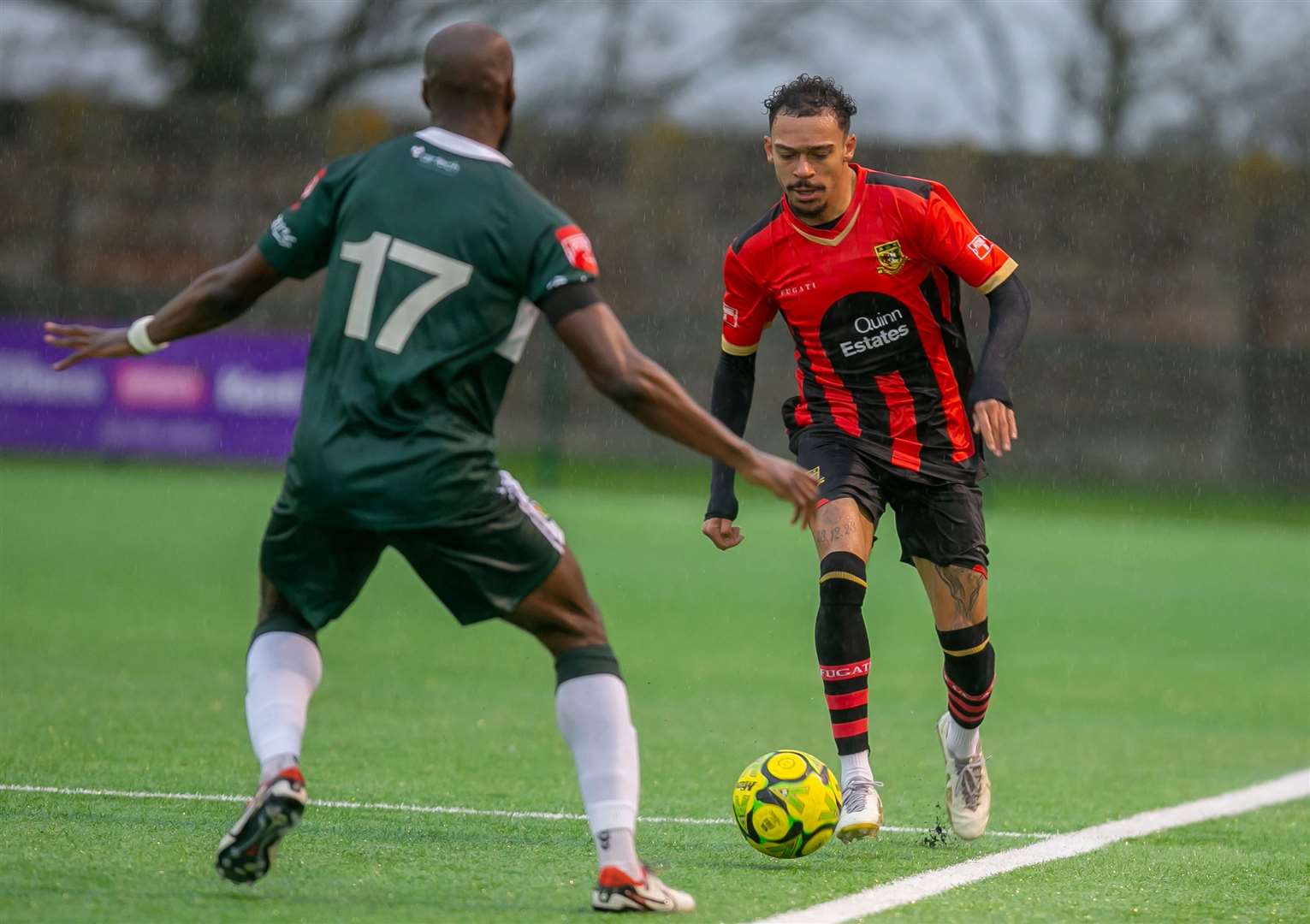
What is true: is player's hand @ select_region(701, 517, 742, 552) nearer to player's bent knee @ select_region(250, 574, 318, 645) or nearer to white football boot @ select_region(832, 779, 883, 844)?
white football boot @ select_region(832, 779, 883, 844)

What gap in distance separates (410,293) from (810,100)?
220 cm

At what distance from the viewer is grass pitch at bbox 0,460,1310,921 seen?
5.09 metres

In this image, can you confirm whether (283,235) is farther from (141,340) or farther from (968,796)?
(968,796)

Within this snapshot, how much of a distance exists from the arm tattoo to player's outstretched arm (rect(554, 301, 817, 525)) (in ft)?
6.75

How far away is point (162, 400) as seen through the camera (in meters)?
22.9

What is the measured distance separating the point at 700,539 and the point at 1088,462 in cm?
1142

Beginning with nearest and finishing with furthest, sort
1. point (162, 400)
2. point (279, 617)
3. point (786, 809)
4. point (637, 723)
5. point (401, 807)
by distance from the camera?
point (279, 617) < point (786, 809) < point (401, 807) < point (637, 723) < point (162, 400)

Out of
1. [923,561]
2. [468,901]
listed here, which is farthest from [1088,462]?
[468,901]

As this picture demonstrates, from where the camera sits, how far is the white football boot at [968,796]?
6.07 metres

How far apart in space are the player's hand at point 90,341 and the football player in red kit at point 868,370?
213cm

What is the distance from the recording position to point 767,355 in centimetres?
2864

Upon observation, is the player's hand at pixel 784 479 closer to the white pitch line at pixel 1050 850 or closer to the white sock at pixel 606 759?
the white sock at pixel 606 759

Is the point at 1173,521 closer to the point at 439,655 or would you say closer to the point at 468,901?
the point at 439,655

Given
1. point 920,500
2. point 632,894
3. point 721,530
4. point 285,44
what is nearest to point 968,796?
point 920,500
